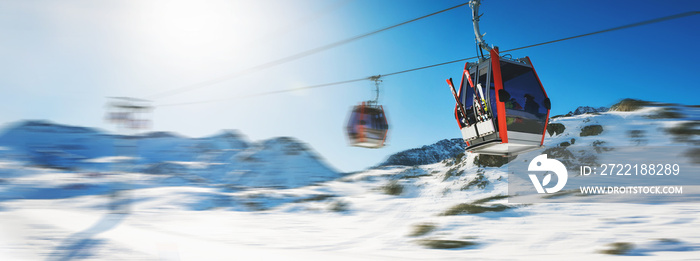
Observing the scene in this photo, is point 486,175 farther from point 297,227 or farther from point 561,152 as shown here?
point 297,227

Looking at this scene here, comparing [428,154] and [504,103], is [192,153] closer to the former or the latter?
[428,154]

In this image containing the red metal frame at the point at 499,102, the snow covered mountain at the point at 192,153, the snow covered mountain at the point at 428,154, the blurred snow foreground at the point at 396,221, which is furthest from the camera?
the snow covered mountain at the point at 192,153

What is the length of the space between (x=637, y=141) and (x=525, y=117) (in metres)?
23.8

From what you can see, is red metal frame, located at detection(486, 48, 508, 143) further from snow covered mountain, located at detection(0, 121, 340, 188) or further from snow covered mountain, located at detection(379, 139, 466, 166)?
snow covered mountain, located at detection(0, 121, 340, 188)

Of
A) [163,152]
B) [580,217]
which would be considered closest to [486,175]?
[580,217]

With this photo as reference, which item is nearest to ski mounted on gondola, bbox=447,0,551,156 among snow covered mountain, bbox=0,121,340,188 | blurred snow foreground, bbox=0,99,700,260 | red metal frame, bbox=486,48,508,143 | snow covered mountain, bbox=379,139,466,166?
red metal frame, bbox=486,48,508,143

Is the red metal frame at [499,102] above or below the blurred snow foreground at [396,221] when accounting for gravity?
above

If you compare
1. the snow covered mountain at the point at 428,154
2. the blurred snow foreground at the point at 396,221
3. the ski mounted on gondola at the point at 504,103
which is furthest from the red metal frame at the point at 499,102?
the snow covered mountain at the point at 428,154

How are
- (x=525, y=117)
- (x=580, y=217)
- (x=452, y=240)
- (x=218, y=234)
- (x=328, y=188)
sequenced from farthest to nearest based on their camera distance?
(x=328, y=188) < (x=218, y=234) < (x=580, y=217) < (x=452, y=240) < (x=525, y=117)

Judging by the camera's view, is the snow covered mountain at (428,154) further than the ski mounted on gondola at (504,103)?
Yes

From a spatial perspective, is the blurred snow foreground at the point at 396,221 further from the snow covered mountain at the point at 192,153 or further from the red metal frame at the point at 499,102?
the snow covered mountain at the point at 192,153

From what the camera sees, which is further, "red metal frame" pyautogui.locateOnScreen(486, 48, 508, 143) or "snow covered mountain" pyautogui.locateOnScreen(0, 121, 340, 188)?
"snow covered mountain" pyautogui.locateOnScreen(0, 121, 340, 188)

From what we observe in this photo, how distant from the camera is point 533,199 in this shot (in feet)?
61.8

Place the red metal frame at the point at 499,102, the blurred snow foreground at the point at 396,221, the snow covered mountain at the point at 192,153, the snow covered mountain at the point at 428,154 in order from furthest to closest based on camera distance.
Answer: the snow covered mountain at the point at 192,153
the snow covered mountain at the point at 428,154
the blurred snow foreground at the point at 396,221
the red metal frame at the point at 499,102
